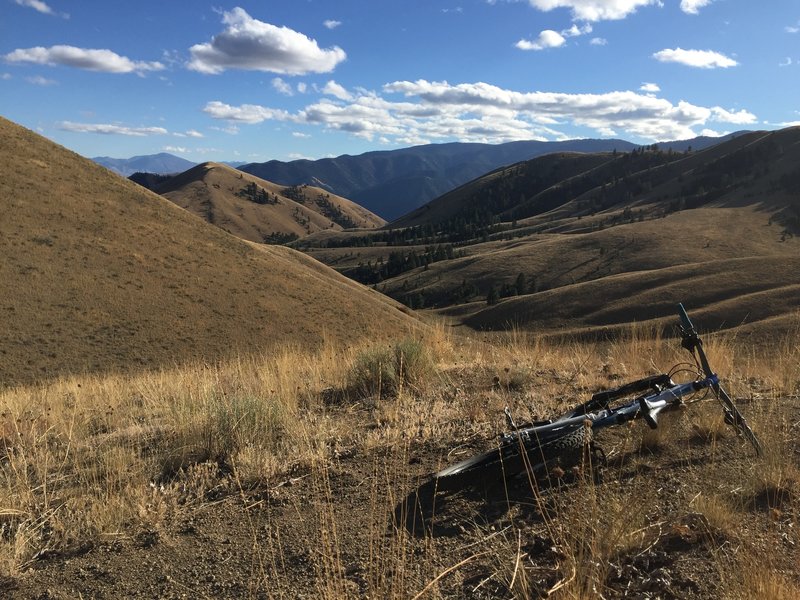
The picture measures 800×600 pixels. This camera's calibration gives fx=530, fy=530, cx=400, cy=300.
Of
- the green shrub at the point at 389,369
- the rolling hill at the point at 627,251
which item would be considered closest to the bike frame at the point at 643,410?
the green shrub at the point at 389,369

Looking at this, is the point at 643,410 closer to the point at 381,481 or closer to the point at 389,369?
the point at 381,481

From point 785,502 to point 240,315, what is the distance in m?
35.2

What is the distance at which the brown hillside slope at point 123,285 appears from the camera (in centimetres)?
2870

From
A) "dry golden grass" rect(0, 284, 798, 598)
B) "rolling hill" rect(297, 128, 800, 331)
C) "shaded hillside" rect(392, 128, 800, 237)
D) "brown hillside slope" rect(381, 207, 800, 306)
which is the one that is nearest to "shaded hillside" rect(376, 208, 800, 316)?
"brown hillside slope" rect(381, 207, 800, 306)

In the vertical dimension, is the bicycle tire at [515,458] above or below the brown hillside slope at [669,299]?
above

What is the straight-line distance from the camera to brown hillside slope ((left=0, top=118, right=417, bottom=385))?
28.7 meters

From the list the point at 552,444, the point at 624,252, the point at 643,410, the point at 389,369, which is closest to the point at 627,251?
the point at 624,252

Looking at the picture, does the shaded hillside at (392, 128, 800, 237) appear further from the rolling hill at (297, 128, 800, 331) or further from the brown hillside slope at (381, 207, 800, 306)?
the brown hillside slope at (381, 207, 800, 306)

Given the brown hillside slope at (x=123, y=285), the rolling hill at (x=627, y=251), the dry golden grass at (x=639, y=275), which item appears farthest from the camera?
the rolling hill at (x=627, y=251)

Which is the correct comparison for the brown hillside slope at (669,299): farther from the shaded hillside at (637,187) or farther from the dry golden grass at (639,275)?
the shaded hillside at (637,187)

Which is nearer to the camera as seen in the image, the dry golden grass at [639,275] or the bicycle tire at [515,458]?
the bicycle tire at [515,458]

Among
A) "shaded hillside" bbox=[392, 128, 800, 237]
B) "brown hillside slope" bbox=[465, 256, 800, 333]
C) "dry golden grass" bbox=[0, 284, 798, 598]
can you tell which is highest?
"shaded hillside" bbox=[392, 128, 800, 237]

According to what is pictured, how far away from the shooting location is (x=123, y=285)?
3450 centimetres

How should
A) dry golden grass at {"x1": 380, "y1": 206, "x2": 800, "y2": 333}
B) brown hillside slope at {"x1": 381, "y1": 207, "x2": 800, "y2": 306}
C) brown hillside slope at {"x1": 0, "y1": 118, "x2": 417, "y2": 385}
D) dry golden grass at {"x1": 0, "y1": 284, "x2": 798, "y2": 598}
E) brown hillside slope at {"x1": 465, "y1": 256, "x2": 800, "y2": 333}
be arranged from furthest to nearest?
1. brown hillside slope at {"x1": 381, "y1": 207, "x2": 800, "y2": 306}
2. dry golden grass at {"x1": 380, "y1": 206, "x2": 800, "y2": 333}
3. brown hillside slope at {"x1": 465, "y1": 256, "x2": 800, "y2": 333}
4. brown hillside slope at {"x1": 0, "y1": 118, "x2": 417, "y2": 385}
5. dry golden grass at {"x1": 0, "y1": 284, "x2": 798, "y2": 598}
